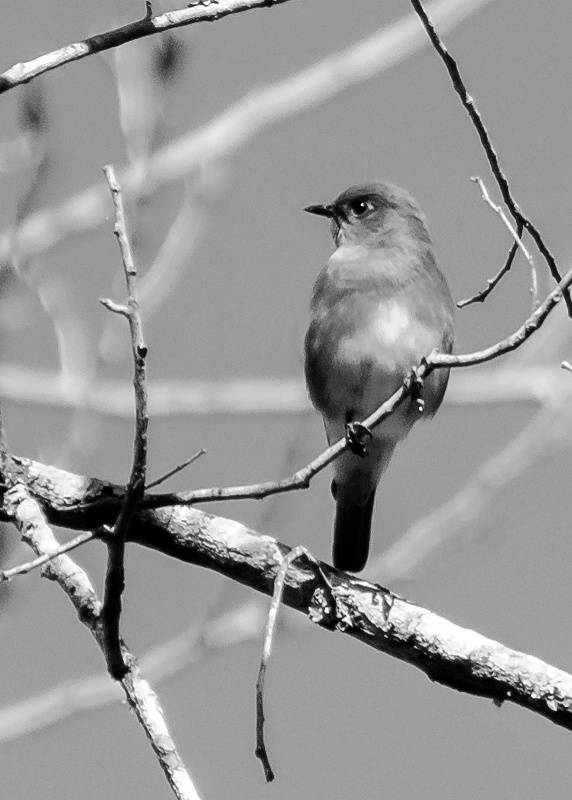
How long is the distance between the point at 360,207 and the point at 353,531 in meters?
1.96

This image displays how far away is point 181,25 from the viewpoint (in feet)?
11.0

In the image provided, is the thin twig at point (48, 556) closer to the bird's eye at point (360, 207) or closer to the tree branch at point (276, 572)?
the tree branch at point (276, 572)

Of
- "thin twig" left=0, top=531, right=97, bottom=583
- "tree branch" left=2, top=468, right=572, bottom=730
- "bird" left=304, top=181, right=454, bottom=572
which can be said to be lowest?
"thin twig" left=0, top=531, right=97, bottom=583

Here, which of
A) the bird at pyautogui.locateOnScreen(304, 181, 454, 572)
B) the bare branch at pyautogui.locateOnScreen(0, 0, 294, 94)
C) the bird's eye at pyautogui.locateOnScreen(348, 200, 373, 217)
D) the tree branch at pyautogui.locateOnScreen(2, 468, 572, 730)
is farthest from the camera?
the bird's eye at pyautogui.locateOnScreen(348, 200, 373, 217)

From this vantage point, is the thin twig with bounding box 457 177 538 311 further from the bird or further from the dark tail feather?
the dark tail feather

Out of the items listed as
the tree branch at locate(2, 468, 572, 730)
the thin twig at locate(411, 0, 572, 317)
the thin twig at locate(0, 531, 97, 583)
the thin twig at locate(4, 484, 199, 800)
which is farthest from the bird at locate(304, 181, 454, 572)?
the thin twig at locate(0, 531, 97, 583)

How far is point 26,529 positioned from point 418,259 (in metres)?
3.69

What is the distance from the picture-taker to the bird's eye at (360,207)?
7.14m

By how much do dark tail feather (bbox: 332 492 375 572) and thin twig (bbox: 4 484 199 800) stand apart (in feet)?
12.1

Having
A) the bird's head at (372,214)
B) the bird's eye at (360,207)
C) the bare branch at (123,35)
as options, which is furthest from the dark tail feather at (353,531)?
the bare branch at (123,35)

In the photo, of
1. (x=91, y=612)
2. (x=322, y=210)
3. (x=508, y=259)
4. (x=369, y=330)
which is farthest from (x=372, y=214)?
(x=91, y=612)

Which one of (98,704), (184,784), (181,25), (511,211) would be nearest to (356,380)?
(98,704)

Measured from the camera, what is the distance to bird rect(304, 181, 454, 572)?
613 centimetres

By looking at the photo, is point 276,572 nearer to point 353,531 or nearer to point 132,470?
point 132,470
